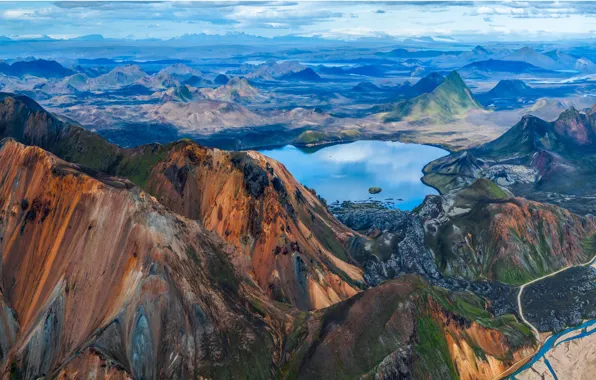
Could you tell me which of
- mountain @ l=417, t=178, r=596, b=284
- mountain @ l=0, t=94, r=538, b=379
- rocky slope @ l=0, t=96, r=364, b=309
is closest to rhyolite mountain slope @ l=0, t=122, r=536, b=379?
mountain @ l=0, t=94, r=538, b=379

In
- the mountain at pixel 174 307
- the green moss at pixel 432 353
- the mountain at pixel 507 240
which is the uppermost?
the mountain at pixel 174 307

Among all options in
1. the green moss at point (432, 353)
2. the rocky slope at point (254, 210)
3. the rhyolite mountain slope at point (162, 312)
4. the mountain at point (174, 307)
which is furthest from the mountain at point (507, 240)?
the green moss at point (432, 353)

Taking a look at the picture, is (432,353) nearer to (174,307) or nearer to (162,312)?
(174,307)

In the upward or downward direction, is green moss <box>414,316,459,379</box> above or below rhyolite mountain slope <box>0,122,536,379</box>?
below

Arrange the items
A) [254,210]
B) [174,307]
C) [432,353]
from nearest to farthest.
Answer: [174,307]
[432,353]
[254,210]

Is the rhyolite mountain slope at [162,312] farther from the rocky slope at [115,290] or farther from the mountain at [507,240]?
the mountain at [507,240]

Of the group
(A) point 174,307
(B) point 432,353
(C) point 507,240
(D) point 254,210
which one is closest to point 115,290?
(A) point 174,307

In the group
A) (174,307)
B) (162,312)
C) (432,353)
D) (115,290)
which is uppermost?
(115,290)

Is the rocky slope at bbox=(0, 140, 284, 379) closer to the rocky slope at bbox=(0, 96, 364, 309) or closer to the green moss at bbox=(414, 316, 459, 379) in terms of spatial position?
the rocky slope at bbox=(0, 96, 364, 309)

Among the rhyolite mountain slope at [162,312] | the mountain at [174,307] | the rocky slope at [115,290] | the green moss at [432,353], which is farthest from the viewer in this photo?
the green moss at [432,353]
